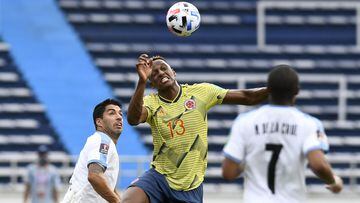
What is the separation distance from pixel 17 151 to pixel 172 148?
1365 cm

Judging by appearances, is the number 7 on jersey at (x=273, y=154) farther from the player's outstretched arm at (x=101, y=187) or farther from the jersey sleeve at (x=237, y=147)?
the player's outstretched arm at (x=101, y=187)

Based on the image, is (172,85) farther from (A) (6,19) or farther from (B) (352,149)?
(A) (6,19)

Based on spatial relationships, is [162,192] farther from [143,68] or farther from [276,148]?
[276,148]

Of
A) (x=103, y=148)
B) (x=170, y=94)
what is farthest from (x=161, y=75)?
(x=103, y=148)

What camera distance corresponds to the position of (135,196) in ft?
31.0

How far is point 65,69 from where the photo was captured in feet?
79.2

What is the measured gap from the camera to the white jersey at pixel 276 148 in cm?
710

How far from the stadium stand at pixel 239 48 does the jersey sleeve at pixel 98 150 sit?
1346 centimetres

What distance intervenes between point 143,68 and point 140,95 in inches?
13.0

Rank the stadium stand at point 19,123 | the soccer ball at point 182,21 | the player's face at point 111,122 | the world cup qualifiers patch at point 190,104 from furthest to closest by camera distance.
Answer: the stadium stand at point 19,123
the soccer ball at point 182,21
the world cup qualifiers patch at point 190,104
the player's face at point 111,122

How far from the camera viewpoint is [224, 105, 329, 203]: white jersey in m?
7.10

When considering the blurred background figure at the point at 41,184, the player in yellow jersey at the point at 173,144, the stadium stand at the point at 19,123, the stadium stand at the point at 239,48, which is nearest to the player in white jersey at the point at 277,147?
the player in yellow jersey at the point at 173,144

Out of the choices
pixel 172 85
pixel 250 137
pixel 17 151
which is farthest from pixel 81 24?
pixel 250 137

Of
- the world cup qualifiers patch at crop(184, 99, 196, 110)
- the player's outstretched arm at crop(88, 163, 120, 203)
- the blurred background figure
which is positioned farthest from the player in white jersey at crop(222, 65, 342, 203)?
the blurred background figure
